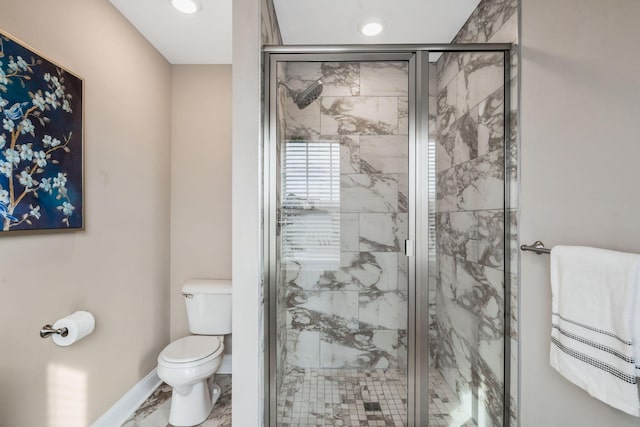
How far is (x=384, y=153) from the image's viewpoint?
148 centimetres

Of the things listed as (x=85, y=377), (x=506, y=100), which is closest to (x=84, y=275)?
(x=85, y=377)

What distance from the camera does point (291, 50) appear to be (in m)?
1.47

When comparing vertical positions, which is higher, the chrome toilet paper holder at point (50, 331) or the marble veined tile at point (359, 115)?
the marble veined tile at point (359, 115)

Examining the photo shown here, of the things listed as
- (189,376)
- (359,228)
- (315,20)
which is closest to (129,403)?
(189,376)

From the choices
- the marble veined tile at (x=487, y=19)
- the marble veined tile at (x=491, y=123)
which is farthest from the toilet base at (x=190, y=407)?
the marble veined tile at (x=487, y=19)

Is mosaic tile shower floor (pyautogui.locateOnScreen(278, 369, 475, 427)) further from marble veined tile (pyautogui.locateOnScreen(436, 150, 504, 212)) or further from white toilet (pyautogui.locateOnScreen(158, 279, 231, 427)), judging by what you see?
marble veined tile (pyautogui.locateOnScreen(436, 150, 504, 212))

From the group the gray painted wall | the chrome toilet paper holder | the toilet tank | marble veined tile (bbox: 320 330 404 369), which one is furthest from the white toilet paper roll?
the gray painted wall

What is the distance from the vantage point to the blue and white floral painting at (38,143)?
1.16m

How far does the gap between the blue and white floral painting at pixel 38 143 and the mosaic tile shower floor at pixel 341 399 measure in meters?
1.40

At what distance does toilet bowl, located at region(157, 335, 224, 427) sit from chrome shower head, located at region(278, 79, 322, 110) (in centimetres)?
160

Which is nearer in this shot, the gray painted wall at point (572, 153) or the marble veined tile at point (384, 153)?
the gray painted wall at point (572, 153)

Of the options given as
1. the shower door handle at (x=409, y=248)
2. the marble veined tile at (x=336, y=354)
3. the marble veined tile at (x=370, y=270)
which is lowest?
the marble veined tile at (x=336, y=354)

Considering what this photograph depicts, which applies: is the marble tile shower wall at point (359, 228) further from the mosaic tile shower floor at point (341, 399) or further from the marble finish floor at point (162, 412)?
the marble finish floor at point (162, 412)

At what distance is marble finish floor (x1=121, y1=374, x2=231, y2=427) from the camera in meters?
1.83
